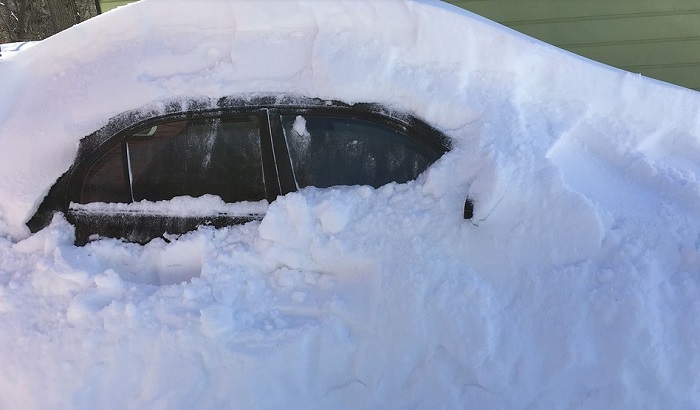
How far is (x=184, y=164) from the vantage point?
2.83 meters

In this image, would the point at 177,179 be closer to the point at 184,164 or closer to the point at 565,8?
the point at 184,164

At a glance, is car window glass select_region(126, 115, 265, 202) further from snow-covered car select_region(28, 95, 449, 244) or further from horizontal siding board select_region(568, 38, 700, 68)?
horizontal siding board select_region(568, 38, 700, 68)

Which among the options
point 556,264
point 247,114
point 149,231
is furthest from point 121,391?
point 556,264

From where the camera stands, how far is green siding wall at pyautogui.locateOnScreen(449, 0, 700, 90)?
5441mm

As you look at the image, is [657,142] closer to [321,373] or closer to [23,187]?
[321,373]

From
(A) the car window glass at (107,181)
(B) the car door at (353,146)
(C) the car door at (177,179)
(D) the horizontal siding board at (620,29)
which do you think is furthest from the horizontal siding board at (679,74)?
(A) the car window glass at (107,181)

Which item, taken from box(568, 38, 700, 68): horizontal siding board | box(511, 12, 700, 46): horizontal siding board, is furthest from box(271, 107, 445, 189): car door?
box(568, 38, 700, 68): horizontal siding board

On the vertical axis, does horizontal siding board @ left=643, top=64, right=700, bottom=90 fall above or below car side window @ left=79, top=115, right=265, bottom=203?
below

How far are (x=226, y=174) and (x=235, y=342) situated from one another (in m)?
0.79

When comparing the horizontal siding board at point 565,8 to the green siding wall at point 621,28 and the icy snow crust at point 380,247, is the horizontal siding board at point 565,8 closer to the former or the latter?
the green siding wall at point 621,28

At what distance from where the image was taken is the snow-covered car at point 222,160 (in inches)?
107

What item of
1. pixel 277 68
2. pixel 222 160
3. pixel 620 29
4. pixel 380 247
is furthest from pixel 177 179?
pixel 620 29

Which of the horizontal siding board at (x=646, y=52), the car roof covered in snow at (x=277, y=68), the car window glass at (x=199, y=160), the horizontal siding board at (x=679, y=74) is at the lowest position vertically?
the horizontal siding board at (x=679, y=74)

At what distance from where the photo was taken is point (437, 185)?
265 centimetres
